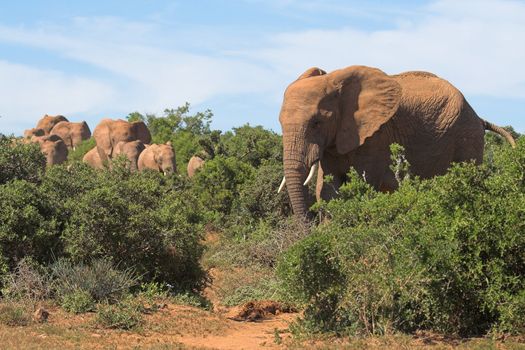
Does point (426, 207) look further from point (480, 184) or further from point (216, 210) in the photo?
point (216, 210)

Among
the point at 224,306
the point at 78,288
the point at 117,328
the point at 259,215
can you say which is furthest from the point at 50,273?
the point at 259,215

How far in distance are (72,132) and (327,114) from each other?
50141mm

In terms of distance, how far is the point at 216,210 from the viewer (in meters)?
20.5

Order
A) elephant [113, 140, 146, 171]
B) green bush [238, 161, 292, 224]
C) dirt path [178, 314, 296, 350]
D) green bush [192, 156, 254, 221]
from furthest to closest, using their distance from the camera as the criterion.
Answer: elephant [113, 140, 146, 171] → green bush [192, 156, 254, 221] → green bush [238, 161, 292, 224] → dirt path [178, 314, 296, 350]

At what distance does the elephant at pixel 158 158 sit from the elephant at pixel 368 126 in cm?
1774

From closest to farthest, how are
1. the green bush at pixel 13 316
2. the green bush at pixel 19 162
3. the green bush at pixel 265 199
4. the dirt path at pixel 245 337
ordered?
the dirt path at pixel 245 337
the green bush at pixel 13 316
the green bush at pixel 19 162
the green bush at pixel 265 199

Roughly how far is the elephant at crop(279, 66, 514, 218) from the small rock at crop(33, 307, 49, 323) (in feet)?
18.6

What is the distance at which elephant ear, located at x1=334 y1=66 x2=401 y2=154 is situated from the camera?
15906 millimetres

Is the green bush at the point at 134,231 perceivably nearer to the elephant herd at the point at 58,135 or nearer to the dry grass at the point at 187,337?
the dry grass at the point at 187,337

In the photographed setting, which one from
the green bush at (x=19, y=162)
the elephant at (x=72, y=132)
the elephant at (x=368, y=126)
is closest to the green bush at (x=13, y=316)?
the green bush at (x=19, y=162)

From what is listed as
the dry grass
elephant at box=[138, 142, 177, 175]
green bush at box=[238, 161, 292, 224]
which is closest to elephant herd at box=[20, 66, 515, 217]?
green bush at box=[238, 161, 292, 224]

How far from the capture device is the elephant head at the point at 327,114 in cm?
1527

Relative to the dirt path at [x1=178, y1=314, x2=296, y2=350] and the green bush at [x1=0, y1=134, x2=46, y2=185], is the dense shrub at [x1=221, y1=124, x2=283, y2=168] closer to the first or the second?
the green bush at [x1=0, y1=134, x2=46, y2=185]

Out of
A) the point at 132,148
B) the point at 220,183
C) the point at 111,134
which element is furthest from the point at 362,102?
the point at 111,134
